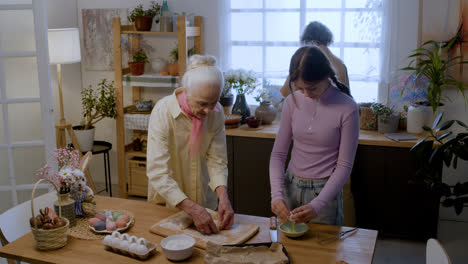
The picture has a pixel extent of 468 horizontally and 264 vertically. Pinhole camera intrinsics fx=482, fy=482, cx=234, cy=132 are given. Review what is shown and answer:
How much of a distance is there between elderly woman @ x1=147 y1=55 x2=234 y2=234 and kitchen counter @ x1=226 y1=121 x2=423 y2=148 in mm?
1498

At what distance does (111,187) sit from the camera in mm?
5035

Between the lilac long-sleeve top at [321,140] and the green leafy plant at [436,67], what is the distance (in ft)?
5.50

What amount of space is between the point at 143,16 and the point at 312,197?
272cm

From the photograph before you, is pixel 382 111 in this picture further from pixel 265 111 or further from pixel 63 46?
pixel 63 46

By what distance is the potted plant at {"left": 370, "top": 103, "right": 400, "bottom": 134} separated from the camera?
3771 mm

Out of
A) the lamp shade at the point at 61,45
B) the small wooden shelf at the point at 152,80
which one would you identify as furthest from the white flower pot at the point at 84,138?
the lamp shade at the point at 61,45

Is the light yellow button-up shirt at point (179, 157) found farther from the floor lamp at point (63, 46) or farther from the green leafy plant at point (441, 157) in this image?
the floor lamp at point (63, 46)

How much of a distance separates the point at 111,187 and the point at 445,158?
329cm

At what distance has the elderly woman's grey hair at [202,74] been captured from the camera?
202cm

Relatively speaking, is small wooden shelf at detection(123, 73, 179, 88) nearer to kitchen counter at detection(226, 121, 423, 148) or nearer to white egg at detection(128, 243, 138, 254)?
kitchen counter at detection(226, 121, 423, 148)

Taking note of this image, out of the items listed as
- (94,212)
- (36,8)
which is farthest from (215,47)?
(94,212)

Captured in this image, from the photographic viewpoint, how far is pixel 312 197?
2268 mm

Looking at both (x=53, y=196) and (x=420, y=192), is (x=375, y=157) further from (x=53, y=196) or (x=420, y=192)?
(x=53, y=196)

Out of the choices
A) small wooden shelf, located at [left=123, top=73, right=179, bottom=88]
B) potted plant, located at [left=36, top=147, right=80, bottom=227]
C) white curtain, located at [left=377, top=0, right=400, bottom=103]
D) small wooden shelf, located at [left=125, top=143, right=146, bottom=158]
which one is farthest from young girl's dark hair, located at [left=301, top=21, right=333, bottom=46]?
potted plant, located at [left=36, top=147, right=80, bottom=227]
